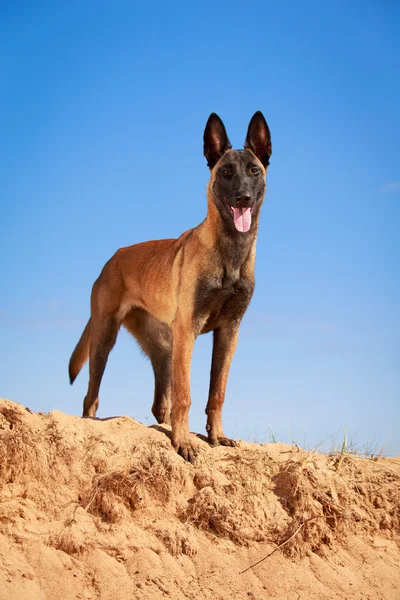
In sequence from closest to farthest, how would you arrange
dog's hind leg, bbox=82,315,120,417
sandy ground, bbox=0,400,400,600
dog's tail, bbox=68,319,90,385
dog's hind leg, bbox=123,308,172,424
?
sandy ground, bbox=0,400,400,600, dog's hind leg, bbox=82,315,120,417, dog's hind leg, bbox=123,308,172,424, dog's tail, bbox=68,319,90,385

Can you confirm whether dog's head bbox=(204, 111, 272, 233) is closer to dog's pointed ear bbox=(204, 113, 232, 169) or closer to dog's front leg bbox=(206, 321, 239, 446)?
dog's pointed ear bbox=(204, 113, 232, 169)

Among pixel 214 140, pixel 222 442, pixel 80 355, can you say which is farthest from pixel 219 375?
pixel 80 355

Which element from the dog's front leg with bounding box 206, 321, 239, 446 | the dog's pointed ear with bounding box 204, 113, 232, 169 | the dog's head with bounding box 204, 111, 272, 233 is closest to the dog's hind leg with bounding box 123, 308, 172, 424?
the dog's front leg with bounding box 206, 321, 239, 446

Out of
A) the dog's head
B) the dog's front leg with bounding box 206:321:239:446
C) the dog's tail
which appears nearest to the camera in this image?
the dog's head

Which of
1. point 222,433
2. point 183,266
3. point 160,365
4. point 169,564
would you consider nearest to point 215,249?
point 183,266

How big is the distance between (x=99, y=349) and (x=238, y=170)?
10.7 ft

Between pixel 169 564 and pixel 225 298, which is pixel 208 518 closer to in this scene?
pixel 169 564

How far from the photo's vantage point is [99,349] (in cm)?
921

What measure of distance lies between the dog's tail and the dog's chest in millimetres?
2722

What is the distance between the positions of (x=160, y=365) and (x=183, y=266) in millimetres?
2150

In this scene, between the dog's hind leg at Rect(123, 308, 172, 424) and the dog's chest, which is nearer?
the dog's chest

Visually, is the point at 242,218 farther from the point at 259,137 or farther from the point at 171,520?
the point at 171,520

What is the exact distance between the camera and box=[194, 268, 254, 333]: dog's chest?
A: 732 cm

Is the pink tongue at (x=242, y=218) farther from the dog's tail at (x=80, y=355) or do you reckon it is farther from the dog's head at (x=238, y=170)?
the dog's tail at (x=80, y=355)
